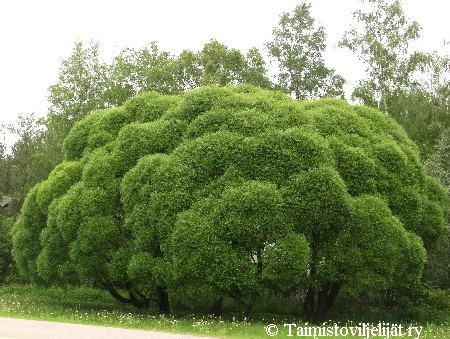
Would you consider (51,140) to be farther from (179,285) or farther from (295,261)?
(295,261)

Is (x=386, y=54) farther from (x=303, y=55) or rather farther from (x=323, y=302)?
(x=323, y=302)

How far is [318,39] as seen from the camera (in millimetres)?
37125

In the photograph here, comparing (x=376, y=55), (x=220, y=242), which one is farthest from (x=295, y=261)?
(x=376, y=55)

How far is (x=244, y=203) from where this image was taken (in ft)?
49.8

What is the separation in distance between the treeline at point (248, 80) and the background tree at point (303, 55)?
7 cm

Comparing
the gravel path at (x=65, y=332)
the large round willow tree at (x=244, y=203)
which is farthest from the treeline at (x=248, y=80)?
the gravel path at (x=65, y=332)

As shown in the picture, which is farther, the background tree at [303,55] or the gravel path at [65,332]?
the background tree at [303,55]

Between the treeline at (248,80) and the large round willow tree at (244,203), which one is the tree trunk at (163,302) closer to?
the large round willow tree at (244,203)

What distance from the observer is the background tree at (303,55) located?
37.1m

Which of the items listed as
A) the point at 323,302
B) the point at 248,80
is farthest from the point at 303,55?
the point at 323,302

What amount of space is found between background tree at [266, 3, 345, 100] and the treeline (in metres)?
0.07

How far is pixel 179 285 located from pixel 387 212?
6726mm

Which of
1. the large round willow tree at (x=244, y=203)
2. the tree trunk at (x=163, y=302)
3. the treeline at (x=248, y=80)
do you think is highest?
the treeline at (x=248, y=80)

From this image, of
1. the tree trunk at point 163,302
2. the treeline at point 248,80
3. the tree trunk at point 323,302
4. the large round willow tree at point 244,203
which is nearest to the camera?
the large round willow tree at point 244,203
